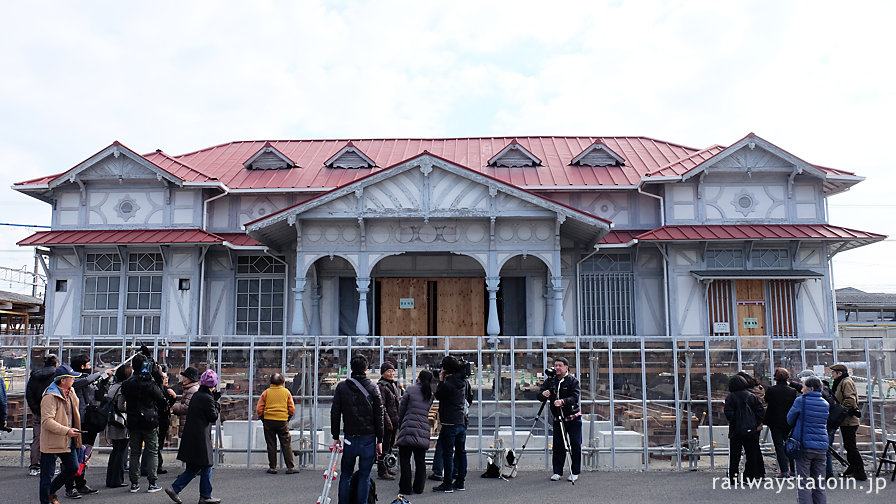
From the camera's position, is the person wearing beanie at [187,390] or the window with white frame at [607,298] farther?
the window with white frame at [607,298]

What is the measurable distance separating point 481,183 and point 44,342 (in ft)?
34.7

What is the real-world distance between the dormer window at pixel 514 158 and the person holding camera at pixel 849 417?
45.3ft

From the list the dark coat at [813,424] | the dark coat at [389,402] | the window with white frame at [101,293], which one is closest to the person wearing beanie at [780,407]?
the dark coat at [813,424]

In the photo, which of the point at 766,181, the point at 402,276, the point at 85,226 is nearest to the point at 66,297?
the point at 85,226

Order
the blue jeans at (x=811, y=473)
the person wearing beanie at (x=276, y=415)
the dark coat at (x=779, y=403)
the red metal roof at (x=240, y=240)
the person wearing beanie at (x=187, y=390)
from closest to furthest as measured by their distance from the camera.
→ the blue jeans at (x=811, y=473)
the person wearing beanie at (x=187, y=390)
the dark coat at (x=779, y=403)
the person wearing beanie at (x=276, y=415)
the red metal roof at (x=240, y=240)

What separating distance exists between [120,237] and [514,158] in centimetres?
1267

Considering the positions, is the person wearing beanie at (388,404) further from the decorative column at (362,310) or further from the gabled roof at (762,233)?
the gabled roof at (762,233)

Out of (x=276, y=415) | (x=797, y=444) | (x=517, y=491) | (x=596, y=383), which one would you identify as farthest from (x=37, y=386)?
→ (x=797, y=444)

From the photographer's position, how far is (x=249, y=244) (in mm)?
20312

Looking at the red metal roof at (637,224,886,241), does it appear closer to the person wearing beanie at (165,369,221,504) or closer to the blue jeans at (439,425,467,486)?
the blue jeans at (439,425,467,486)

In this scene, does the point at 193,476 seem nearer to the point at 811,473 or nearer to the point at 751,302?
the point at 811,473

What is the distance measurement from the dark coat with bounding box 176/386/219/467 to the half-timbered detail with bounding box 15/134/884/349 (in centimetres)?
971

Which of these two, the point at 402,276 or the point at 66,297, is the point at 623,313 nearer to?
the point at 402,276

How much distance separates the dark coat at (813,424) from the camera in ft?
24.8
